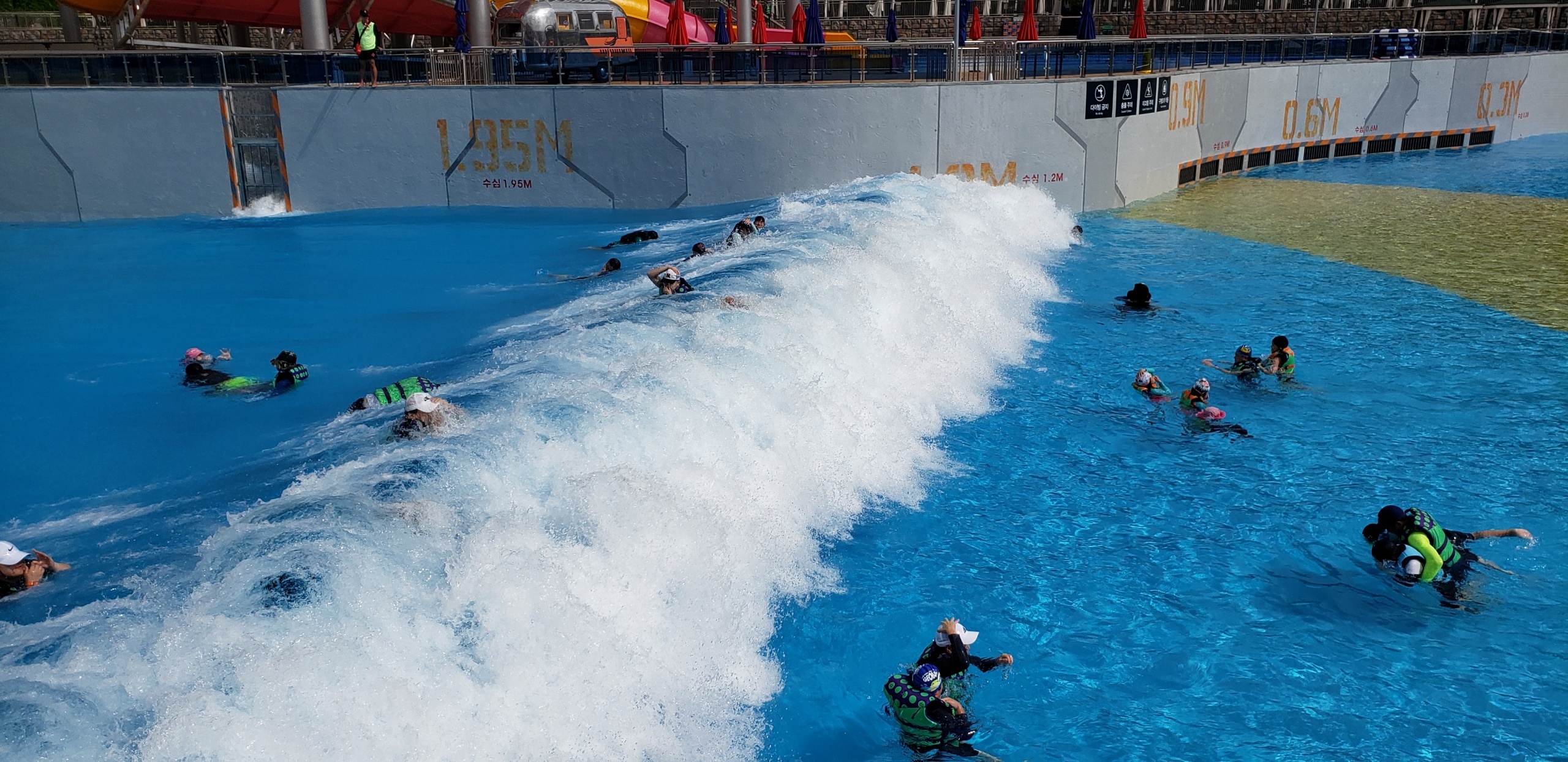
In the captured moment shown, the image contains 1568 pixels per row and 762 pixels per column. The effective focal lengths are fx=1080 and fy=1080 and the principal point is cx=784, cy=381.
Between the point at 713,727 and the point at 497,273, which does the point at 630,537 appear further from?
the point at 497,273

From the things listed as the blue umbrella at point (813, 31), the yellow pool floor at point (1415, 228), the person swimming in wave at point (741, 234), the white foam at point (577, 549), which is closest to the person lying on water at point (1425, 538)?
the white foam at point (577, 549)

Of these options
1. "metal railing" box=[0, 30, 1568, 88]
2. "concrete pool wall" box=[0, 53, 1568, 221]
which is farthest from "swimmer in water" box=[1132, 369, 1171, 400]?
"metal railing" box=[0, 30, 1568, 88]

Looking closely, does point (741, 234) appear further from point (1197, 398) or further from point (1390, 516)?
point (1390, 516)

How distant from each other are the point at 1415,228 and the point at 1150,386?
13847mm

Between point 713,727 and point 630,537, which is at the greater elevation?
point 630,537

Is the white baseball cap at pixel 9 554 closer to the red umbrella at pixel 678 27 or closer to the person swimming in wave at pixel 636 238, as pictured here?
the person swimming in wave at pixel 636 238

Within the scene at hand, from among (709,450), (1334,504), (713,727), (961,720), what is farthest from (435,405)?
(1334,504)

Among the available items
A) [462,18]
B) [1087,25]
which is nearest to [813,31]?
[1087,25]

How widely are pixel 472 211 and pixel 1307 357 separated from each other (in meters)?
17.8

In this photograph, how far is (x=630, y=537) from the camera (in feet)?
24.6

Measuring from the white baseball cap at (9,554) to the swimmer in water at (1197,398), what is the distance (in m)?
10.2

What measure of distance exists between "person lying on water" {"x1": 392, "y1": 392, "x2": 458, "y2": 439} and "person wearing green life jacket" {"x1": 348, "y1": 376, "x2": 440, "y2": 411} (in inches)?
57.2

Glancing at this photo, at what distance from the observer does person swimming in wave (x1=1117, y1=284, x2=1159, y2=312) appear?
15188 millimetres

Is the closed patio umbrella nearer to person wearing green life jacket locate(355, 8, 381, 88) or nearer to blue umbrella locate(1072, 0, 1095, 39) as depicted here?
blue umbrella locate(1072, 0, 1095, 39)
